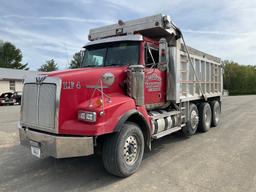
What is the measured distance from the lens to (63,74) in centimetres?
418

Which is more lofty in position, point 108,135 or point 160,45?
point 160,45

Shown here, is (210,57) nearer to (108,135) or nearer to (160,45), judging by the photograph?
(160,45)

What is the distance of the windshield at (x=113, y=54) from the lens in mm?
5457

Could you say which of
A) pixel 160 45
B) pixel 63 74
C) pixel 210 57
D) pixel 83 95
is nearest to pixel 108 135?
pixel 83 95

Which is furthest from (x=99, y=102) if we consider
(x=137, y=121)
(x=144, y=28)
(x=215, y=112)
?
(x=215, y=112)

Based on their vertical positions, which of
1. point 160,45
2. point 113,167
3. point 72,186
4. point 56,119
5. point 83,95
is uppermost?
point 160,45

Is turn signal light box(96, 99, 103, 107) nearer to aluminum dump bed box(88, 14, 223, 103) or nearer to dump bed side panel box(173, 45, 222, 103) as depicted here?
aluminum dump bed box(88, 14, 223, 103)

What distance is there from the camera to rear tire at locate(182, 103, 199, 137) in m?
7.49

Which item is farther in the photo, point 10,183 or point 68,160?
point 68,160

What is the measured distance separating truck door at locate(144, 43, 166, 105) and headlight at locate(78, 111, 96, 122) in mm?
1832

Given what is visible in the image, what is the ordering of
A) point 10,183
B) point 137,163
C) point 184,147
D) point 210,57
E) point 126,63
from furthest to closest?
point 210,57 → point 184,147 → point 126,63 → point 137,163 → point 10,183

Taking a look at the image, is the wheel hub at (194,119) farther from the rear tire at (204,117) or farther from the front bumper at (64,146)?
the front bumper at (64,146)

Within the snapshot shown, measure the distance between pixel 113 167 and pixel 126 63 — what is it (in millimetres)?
2255

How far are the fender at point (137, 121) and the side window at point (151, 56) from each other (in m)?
1.33
